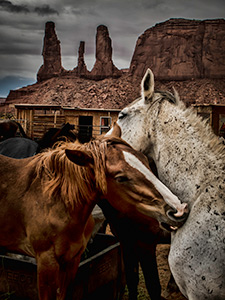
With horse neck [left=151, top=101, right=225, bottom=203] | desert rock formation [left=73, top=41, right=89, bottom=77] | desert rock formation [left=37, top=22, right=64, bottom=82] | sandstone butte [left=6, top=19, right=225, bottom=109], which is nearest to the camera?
horse neck [left=151, top=101, right=225, bottom=203]

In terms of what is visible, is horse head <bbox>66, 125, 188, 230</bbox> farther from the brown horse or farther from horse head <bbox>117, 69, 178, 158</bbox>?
horse head <bbox>117, 69, 178, 158</bbox>

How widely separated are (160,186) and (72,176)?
0.64 meters

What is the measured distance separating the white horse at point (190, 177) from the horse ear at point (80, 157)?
25.4 inches

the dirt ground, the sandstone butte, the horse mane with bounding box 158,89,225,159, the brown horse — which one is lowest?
the dirt ground

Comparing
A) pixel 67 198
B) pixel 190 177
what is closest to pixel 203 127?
pixel 190 177

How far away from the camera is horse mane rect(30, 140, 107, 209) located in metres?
1.68

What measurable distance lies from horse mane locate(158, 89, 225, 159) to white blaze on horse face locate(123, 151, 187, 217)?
0.42 meters

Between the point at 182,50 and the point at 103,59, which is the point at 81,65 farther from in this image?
the point at 182,50

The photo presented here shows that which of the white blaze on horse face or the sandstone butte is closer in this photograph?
the white blaze on horse face

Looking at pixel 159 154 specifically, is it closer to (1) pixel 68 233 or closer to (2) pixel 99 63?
(1) pixel 68 233

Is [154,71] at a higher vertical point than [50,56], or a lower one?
lower

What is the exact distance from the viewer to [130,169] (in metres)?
1.63

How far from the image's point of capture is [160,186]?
1.60 meters

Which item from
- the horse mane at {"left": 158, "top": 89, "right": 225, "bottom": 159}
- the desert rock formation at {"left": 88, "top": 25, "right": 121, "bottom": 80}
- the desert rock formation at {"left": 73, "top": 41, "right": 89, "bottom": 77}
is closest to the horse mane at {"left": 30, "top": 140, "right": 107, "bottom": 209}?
the horse mane at {"left": 158, "top": 89, "right": 225, "bottom": 159}
